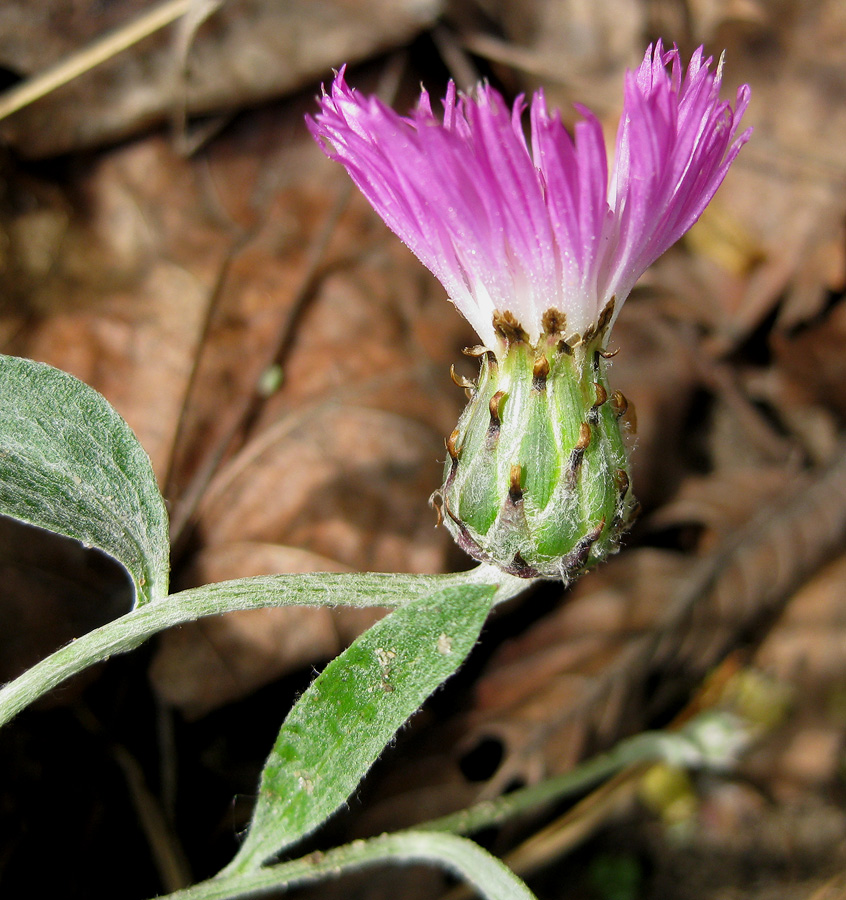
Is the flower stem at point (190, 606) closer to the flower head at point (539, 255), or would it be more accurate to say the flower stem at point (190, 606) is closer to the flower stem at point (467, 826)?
the flower head at point (539, 255)

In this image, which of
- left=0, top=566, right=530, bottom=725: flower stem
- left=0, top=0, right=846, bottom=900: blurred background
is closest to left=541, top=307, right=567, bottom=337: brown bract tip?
left=0, top=566, right=530, bottom=725: flower stem

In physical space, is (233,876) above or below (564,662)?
below

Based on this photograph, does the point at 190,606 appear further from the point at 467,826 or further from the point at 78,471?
the point at 467,826

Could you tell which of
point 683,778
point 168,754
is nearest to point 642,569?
point 683,778

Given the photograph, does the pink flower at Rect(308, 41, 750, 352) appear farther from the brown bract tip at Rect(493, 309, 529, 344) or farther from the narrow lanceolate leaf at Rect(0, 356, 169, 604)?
the narrow lanceolate leaf at Rect(0, 356, 169, 604)

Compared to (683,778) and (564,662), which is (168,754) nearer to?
(564,662)

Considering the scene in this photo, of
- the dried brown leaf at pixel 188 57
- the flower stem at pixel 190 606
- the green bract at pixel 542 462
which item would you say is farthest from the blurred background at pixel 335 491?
the green bract at pixel 542 462
